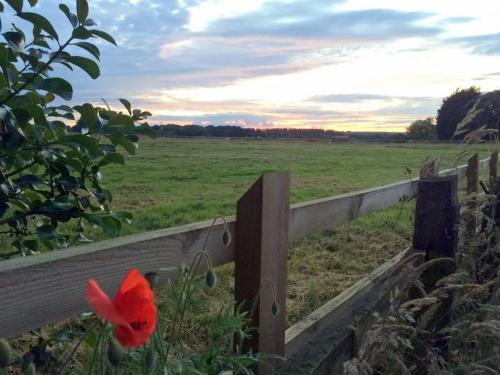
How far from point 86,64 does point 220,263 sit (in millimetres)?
845

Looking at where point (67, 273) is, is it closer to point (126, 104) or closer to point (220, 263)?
point (220, 263)

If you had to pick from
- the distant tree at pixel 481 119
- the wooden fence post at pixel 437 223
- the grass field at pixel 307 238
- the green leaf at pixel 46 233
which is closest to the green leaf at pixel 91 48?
the green leaf at pixel 46 233

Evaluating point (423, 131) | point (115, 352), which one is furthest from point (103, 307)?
point (423, 131)

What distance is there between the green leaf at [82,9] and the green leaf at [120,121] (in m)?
0.43

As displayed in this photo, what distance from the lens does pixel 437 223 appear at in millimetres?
3090

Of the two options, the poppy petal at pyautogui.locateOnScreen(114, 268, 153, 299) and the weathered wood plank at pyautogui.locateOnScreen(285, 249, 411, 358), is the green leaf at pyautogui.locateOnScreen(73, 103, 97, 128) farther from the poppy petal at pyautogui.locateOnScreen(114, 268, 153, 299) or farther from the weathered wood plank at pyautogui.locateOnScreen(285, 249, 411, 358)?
the poppy petal at pyautogui.locateOnScreen(114, 268, 153, 299)

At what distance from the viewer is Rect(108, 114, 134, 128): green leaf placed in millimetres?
2166

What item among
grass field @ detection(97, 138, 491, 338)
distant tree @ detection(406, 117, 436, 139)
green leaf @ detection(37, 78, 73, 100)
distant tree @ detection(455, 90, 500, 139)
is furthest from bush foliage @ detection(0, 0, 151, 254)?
distant tree @ detection(406, 117, 436, 139)

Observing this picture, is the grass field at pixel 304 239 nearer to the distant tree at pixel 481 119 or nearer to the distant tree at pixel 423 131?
the distant tree at pixel 481 119

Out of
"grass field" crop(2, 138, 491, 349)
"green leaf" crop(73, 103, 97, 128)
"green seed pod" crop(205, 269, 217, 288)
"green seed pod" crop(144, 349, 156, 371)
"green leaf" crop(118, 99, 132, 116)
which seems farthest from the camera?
"grass field" crop(2, 138, 491, 349)

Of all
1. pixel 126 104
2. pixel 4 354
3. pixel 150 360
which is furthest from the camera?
pixel 126 104

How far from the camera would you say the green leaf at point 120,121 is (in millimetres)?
2166

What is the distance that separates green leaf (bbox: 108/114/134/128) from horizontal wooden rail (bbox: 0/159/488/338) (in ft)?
1.89

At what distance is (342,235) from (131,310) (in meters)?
7.05
